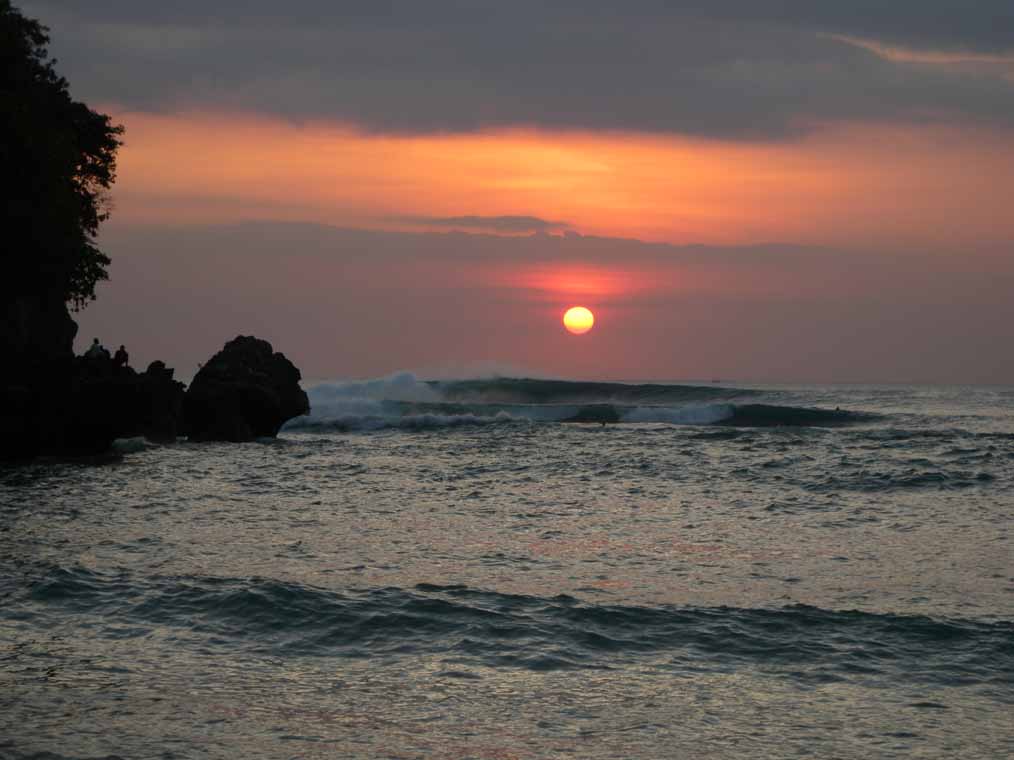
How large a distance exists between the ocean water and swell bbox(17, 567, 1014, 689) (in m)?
0.04

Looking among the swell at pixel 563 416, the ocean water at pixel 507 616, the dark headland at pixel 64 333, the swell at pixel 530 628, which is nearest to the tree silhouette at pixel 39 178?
the dark headland at pixel 64 333

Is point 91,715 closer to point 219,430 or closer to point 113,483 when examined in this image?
point 113,483

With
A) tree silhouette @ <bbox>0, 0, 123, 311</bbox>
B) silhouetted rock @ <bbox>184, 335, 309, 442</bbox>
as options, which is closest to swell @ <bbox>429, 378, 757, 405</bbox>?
silhouetted rock @ <bbox>184, 335, 309, 442</bbox>

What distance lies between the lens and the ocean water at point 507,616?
7.70 m

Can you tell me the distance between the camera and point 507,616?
11.0 m

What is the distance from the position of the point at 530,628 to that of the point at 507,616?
19.9 inches

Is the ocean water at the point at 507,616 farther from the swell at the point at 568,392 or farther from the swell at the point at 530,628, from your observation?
the swell at the point at 568,392

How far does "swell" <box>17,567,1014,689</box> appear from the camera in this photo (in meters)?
9.66

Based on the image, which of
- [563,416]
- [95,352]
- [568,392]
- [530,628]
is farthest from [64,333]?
[568,392]

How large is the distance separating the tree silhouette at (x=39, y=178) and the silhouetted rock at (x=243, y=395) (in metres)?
5.24

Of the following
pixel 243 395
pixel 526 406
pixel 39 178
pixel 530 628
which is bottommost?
pixel 526 406

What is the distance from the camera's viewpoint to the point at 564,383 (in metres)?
76.8

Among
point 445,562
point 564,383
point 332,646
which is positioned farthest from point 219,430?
point 564,383

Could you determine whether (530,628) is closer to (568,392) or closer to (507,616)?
(507,616)
